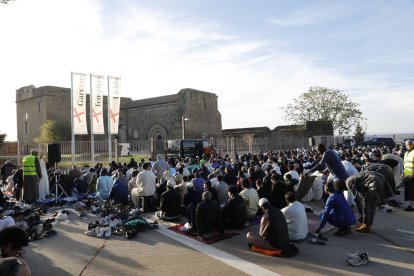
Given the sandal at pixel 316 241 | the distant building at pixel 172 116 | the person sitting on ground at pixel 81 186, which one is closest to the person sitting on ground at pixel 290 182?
the sandal at pixel 316 241

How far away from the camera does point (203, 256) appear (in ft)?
20.8

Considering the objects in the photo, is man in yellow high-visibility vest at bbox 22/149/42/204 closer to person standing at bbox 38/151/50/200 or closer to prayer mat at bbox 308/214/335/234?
person standing at bbox 38/151/50/200

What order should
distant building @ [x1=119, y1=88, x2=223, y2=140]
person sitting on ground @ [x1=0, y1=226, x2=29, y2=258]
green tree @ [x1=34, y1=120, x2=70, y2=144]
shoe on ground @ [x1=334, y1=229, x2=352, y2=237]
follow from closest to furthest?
person sitting on ground @ [x1=0, y1=226, x2=29, y2=258], shoe on ground @ [x1=334, y1=229, x2=352, y2=237], green tree @ [x1=34, y1=120, x2=70, y2=144], distant building @ [x1=119, y1=88, x2=223, y2=140]

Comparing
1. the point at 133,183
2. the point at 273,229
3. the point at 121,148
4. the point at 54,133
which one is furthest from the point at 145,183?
the point at 54,133

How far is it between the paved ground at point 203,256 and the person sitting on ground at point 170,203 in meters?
1.06

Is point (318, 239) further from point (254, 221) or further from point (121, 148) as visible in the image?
point (121, 148)

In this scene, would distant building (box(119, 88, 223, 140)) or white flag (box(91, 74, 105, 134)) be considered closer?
white flag (box(91, 74, 105, 134))

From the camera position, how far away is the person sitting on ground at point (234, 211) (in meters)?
7.97

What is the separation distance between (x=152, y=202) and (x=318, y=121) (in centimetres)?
3565

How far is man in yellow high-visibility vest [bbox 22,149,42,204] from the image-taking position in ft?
38.3

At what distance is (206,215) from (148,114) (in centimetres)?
3987

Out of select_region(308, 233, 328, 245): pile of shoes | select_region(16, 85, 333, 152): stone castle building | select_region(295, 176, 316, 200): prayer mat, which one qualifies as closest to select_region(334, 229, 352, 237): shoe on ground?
select_region(308, 233, 328, 245): pile of shoes

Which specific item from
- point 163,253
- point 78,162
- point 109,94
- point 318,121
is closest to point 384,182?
point 163,253

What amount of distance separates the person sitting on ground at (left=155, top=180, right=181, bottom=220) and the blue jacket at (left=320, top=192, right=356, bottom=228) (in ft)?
12.5
